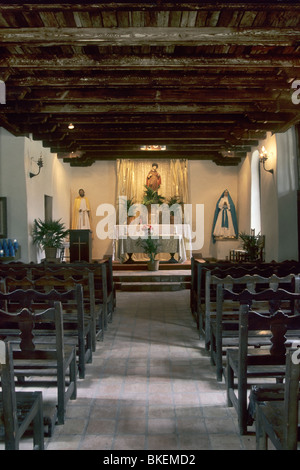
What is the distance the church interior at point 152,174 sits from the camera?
3.20 metres

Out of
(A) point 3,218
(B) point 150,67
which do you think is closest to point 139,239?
(A) point 3,218

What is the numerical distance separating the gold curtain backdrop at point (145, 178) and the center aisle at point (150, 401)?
306 inches

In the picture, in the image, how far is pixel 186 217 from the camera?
12.7 m

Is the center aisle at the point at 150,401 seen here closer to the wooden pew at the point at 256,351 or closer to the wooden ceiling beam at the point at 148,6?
the wooden pew at the point at 256,351

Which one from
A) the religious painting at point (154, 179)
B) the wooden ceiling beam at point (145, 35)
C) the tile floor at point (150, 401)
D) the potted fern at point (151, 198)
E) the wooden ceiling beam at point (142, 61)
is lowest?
the tile floor at point (150, 401)

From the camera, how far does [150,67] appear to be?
16.3 ft

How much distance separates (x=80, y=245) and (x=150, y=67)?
15.7 feet

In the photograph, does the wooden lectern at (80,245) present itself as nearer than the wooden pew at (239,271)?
No

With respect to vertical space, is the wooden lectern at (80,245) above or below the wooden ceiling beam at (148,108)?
below

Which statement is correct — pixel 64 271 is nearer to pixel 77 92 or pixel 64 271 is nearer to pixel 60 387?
pixel 60 387

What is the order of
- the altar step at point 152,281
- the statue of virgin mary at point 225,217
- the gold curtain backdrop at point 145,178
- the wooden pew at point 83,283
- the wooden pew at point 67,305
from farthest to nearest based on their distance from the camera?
the gold curtain backdrop at point 145,178 → the statue of virgin mary at point 225,217 → the altar step at point 152,281 → the wooden pew at point 83,283 → the wooden pew at point 67,305

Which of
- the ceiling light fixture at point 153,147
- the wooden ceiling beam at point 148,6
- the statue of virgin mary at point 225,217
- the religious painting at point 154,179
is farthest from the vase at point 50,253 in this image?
the wooden ceiling beam at point 148,6

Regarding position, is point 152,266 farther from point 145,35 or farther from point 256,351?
point 256,351
